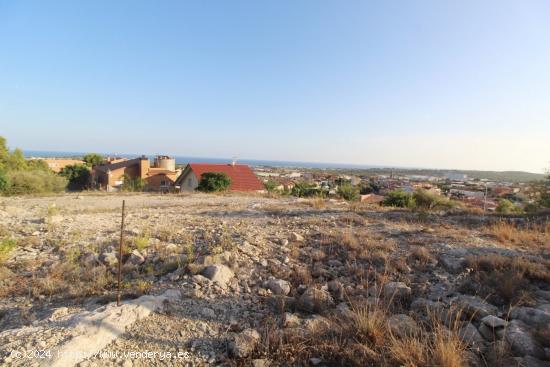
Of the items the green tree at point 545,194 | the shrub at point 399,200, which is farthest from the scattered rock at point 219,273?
the green tree at point 545,194

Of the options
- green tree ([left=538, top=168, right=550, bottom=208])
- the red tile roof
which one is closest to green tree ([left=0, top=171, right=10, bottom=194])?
the red tile roof

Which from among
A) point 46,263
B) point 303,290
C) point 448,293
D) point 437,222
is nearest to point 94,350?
point 303,290

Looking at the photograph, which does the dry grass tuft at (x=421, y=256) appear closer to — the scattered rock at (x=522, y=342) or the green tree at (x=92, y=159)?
the scattered rock at (x=522, y=342)

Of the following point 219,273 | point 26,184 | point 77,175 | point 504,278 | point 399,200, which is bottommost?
point 77,175

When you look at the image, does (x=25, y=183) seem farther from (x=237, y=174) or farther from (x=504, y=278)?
(x=504, y=278)

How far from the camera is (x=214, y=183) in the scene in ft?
65.8

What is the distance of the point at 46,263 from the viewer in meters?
4.31

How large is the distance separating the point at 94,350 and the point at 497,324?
3.55 metres

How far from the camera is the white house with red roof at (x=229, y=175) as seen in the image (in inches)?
951

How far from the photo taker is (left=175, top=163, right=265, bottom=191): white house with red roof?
24.2m

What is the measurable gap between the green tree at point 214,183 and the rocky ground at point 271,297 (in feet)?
44.7

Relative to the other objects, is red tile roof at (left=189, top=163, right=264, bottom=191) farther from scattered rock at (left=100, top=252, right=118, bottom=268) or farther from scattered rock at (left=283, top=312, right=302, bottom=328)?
scattered rock at (left=283, top=312, right=302, bottom=328)

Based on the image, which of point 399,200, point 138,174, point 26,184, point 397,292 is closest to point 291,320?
point 397,292

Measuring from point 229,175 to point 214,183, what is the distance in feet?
17.6
